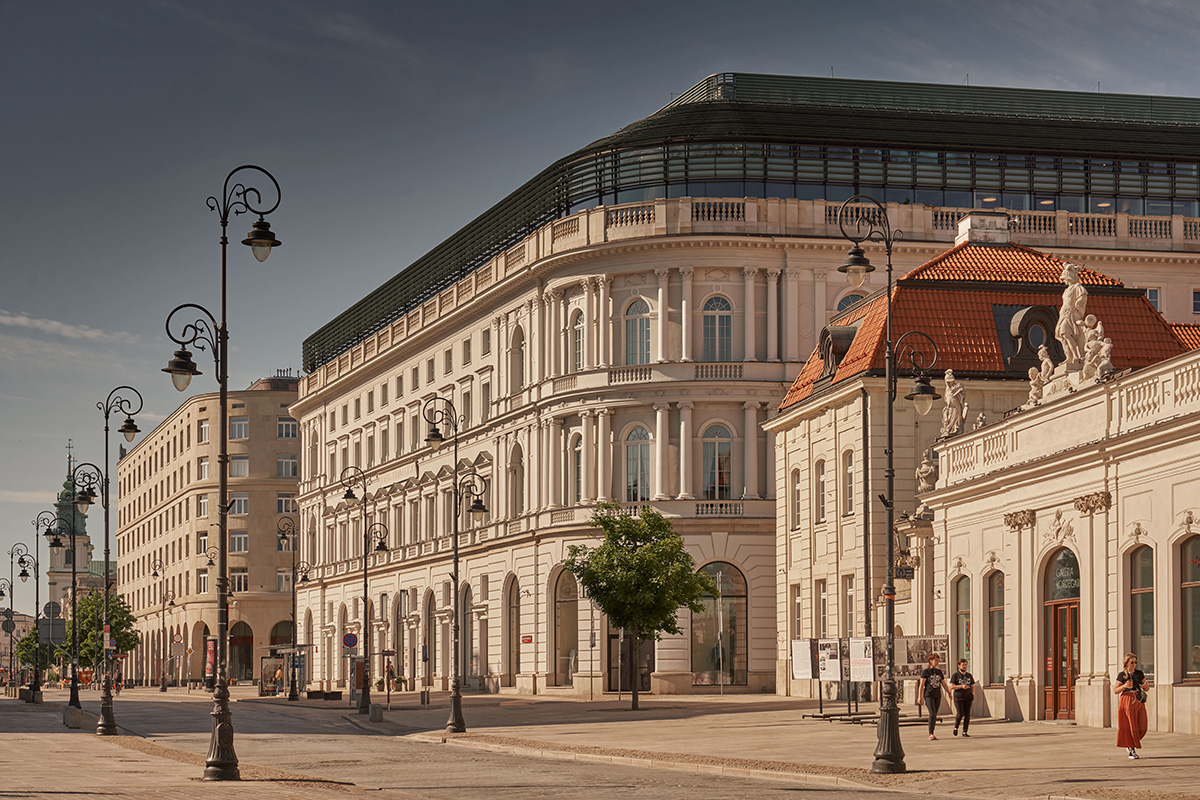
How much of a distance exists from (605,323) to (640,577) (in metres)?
16.4

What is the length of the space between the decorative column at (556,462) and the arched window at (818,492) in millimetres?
18896

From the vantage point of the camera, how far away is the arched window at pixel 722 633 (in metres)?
69.0

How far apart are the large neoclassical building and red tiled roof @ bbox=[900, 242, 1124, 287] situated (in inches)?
502

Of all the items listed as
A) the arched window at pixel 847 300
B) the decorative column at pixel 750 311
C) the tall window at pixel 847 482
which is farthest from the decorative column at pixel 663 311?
the tall window at pixel 847 482

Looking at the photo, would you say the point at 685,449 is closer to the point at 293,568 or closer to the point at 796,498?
the point at 796,498

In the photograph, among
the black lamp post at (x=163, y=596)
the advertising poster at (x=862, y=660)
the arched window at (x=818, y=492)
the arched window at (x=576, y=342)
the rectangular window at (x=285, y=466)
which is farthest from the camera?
the black lamp post at (x=163, y=596)

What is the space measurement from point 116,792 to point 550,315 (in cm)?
5272

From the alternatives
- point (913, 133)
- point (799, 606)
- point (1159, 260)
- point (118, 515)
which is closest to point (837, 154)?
point (913, 133)

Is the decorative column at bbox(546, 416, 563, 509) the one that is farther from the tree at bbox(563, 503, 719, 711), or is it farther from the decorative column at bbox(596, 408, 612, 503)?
the tree at bbox(563, 503, 719, 711)

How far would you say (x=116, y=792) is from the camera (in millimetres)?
23391

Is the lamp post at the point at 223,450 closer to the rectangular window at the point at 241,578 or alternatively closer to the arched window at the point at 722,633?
the arched window at the point at 722,633

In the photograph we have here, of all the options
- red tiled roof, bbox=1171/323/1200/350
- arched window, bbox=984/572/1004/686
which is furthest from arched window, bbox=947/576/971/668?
red tiled roof, bbox=1171/323/1200/350

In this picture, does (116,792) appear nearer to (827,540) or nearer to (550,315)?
(827,540)

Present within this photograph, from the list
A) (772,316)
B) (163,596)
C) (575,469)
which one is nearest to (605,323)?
(575,469)
